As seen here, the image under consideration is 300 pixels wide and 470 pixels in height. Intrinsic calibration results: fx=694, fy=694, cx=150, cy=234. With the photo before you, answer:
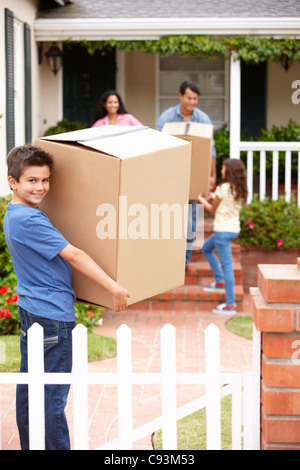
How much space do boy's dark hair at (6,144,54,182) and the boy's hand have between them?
0.56m

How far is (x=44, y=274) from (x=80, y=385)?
0.62 m

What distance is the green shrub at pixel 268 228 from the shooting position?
8.05m

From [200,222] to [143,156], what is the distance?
16.7 ft

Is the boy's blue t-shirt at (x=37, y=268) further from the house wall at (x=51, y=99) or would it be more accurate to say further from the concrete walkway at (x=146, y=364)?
the house wall at (x=51, y=99)

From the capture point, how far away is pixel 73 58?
36.6 ft

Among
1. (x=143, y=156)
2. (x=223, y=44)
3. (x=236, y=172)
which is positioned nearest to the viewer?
(x=143, y=156)

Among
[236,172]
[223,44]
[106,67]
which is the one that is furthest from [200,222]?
[106,67]

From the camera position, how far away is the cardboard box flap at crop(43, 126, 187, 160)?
8.50 feet

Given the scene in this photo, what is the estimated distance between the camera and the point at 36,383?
8.29ft

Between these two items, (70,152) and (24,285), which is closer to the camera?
(70,152)

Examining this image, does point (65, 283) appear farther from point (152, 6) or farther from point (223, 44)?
point (152, 6)

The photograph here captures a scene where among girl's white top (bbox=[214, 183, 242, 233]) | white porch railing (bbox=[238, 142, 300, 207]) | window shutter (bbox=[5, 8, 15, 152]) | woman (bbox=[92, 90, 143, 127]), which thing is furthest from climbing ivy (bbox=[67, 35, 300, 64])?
girl's white top (bbox=[214, 183, 242, 233])

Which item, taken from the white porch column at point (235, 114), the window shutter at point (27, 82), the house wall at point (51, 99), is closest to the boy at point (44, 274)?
the white porch column at point (235, 114)

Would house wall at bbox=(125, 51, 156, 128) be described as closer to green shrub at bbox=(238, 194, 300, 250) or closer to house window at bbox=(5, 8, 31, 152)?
house window at bbox=(5, 8, 31, 152)
